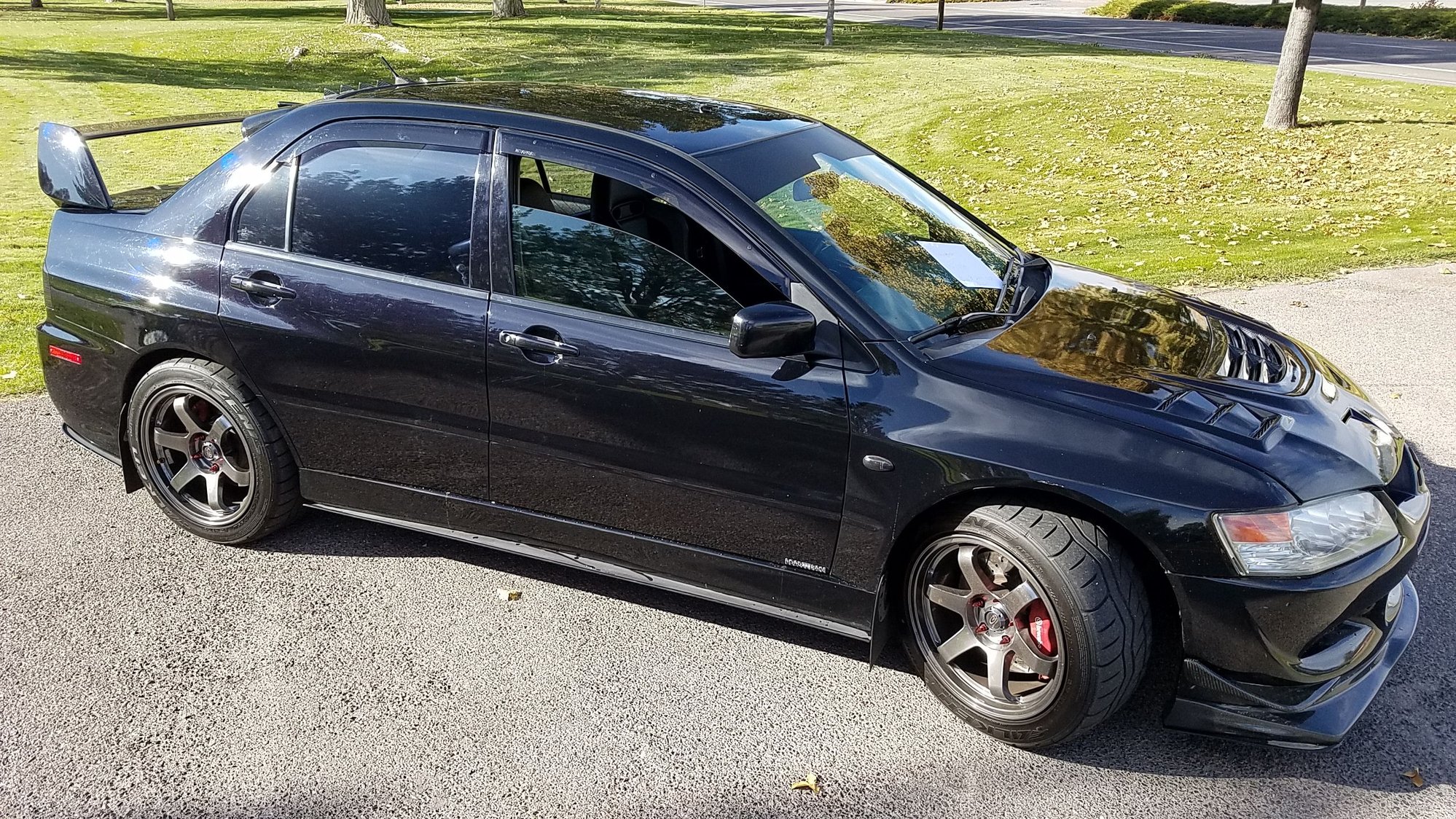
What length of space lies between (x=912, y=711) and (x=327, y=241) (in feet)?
8.67

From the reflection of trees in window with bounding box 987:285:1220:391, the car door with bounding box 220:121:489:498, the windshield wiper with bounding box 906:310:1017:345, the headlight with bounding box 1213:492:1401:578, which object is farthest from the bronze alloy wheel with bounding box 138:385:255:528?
the headlight with bounding box 1213:492:1401:578

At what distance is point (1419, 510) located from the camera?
3.41 m

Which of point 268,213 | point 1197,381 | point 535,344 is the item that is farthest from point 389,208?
point 1197,381

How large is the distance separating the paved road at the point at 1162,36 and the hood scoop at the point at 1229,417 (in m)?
19.0

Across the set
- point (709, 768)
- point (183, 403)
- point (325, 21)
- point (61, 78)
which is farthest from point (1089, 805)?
point (325, 21)

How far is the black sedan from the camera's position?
10.3 ft

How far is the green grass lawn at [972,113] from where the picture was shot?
9797 mm

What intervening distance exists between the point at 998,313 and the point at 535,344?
1.59 meters

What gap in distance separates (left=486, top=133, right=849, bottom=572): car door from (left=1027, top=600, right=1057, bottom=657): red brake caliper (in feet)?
2.08

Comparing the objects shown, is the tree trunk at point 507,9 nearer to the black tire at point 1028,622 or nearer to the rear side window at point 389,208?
the rear side window at point 389,208

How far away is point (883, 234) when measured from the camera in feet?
13.2

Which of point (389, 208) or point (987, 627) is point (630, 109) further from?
point (987, 627)

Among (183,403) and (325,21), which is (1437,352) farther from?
(325,21)

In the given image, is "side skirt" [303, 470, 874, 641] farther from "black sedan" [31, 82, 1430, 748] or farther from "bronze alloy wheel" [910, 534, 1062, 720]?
"bronze alloy wheel" [910, 534, 1062, 720]
